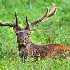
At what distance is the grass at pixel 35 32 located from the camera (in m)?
9.45

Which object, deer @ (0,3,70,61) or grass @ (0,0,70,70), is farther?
deer @ (0,3,70,61)

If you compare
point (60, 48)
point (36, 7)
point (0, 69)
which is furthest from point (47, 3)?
point (0, 69)

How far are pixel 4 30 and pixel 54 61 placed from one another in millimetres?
3477

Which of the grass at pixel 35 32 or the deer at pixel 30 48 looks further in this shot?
the deer at pixel 30 48

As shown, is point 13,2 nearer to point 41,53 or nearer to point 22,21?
point 22,21

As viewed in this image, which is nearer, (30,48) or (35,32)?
(30,48)

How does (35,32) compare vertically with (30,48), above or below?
below

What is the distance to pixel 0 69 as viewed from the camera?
9.23 metres

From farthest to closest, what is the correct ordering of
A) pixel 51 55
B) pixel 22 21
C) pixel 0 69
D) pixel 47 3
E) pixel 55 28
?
pixel 47 3
pixel 22 21
pixel 55 28
pixel 51 55
pixel 0 69

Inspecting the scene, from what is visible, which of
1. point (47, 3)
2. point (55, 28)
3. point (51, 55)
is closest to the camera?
point (51, 55)

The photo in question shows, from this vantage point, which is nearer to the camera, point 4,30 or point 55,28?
point 4,30

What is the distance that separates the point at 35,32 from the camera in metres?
14.6

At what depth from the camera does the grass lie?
31.0 feet

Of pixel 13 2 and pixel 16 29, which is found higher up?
pixel 16 29
